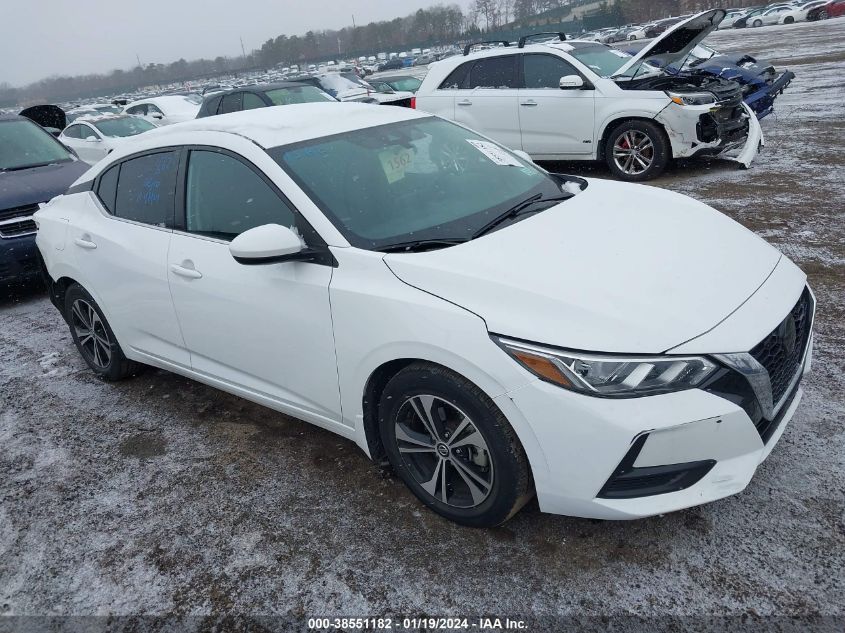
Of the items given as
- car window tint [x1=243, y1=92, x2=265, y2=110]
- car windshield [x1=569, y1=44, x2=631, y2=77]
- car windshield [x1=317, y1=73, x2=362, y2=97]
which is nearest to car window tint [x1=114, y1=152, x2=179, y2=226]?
car windshield [x1=569, y1=44, x2=631, y2=77]

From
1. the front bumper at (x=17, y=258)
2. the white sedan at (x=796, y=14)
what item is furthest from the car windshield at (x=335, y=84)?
the white sedan at (x=796, y=14)

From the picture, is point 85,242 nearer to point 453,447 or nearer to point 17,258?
point 17,258

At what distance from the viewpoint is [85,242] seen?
403cm

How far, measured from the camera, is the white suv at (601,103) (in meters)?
7.92

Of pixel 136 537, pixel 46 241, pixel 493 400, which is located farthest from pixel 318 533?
pixel 46 241

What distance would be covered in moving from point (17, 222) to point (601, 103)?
21.8 ft

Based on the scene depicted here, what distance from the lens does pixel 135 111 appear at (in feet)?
52.9

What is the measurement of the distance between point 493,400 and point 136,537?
5.74ft

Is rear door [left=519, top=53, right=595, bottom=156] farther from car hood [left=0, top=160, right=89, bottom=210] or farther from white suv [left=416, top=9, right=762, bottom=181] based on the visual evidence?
car hood [left=0, top=160, right=89, bottom=210]

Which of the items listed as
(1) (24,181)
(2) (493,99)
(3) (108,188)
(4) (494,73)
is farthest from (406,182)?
(4) (494,73)

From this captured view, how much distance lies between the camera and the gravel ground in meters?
2.35

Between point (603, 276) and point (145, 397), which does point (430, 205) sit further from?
point (145, 397)

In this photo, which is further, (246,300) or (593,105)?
(593,105)

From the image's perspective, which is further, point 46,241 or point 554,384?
point 46,241
